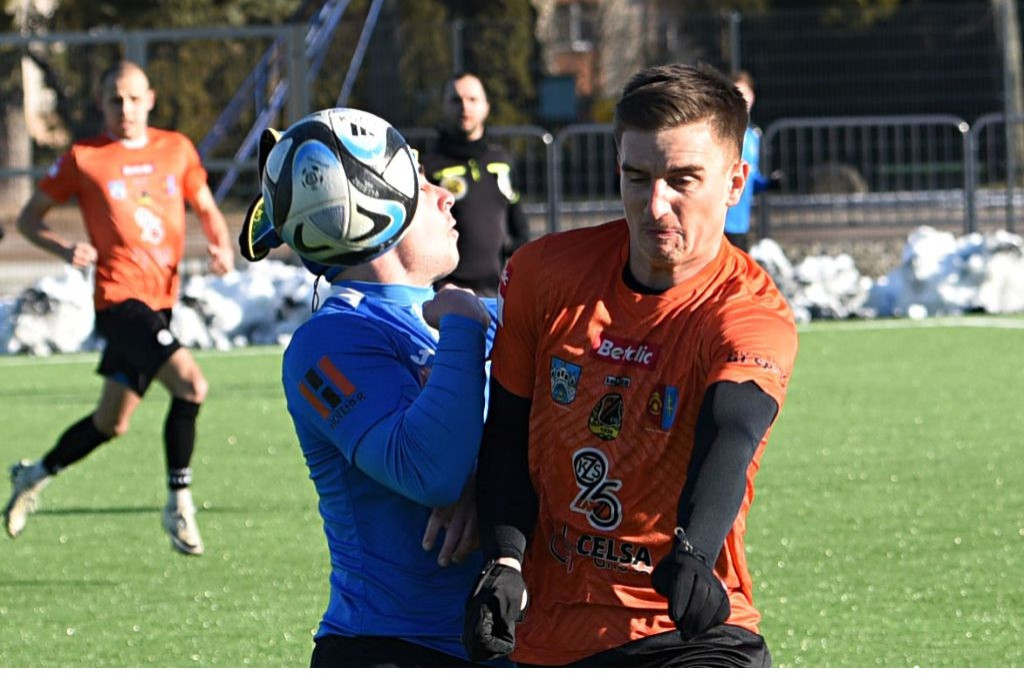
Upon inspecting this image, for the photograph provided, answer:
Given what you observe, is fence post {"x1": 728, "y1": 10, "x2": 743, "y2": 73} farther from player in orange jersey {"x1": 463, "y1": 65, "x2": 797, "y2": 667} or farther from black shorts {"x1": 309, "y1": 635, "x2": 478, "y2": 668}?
player in orange jersey {"x1": 463, "y1": 65, "x2": 797, "y2": 667}

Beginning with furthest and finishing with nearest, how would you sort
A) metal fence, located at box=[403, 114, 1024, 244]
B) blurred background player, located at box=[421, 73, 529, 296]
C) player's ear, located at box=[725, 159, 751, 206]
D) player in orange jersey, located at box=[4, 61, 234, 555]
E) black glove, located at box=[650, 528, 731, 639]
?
metal fence, located at box=[403, 114, 1024, 244] < blurred background player, located at box=[421, 73, 529, 296] < player in orange jersey, located at box=[4, 61, 234, 555] < player's ear, located at box=[725, 159, 751, 206] < black glove, located at box=[650, 528, 731, 639]

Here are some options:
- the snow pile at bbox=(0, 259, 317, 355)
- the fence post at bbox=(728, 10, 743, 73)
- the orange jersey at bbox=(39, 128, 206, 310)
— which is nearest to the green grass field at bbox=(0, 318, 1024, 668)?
the orange jersey at bbox=(39, 128, 206, 310)

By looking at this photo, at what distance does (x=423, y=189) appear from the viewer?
3.66 metres

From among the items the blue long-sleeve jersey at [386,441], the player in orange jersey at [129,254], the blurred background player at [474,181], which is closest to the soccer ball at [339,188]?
the blue long-sleeve jersey at [386,441]

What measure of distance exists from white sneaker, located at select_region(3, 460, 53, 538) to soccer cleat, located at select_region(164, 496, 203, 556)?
0.86 m

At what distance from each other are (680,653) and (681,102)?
905mm

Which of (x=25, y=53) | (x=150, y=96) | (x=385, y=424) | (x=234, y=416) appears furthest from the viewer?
(x=25, y=53)

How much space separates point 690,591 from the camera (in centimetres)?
268

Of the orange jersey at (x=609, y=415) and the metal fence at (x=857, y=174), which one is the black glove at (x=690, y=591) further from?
the metal fence at (x=857, y=174)

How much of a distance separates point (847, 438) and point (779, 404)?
324 inches

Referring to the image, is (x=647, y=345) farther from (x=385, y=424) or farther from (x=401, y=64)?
(x=401, y=64)

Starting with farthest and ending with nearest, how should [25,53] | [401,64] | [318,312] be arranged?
[401,64]
[25,53]
[318,312]

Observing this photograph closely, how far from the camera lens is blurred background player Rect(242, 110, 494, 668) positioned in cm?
331

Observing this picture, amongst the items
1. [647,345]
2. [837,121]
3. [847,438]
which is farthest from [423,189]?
[837,121]
